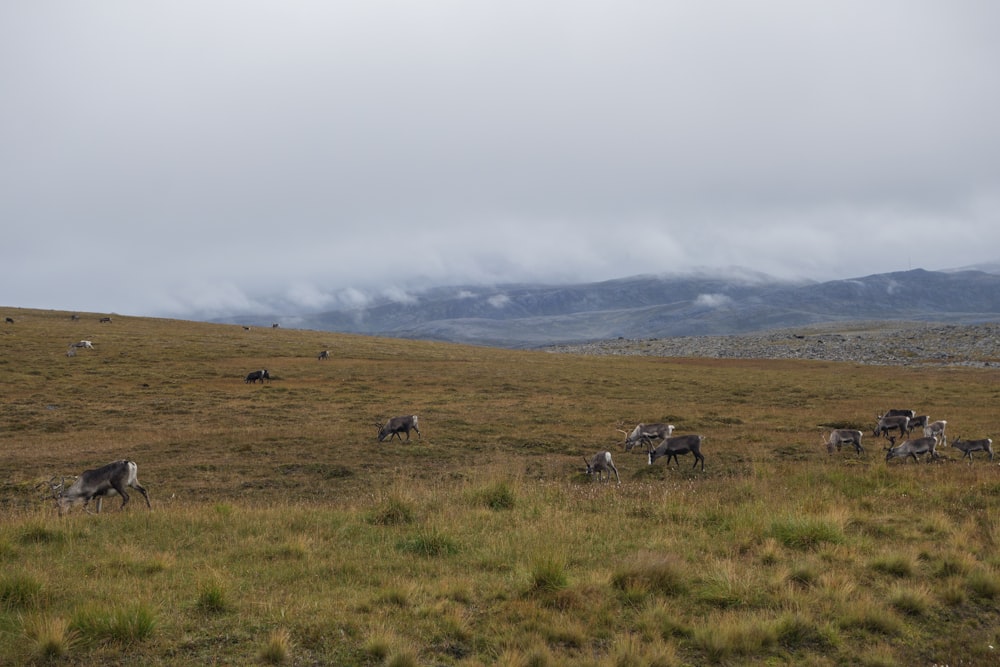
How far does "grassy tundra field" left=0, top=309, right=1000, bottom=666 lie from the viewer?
680cm

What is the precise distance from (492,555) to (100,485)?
417 inches

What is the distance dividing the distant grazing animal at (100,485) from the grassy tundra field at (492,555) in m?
0.56

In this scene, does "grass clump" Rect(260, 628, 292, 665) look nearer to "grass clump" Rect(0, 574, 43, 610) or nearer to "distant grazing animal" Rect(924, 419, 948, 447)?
"grass clump" Rect(0, 574, 43, 610)

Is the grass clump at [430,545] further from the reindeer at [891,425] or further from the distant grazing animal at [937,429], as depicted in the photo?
the reindeer at [891,425]

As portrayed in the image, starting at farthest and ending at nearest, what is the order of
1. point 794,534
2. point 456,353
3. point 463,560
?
point 456,353 → point 794,534 → point 463,560

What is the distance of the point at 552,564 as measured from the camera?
8.31 meters

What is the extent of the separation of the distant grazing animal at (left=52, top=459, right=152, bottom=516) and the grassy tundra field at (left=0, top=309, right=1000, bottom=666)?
0.56m

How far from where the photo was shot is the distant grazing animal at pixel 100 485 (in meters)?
14.1

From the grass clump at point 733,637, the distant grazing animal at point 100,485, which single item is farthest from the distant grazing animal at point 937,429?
the distant grazing animal at point 100,485

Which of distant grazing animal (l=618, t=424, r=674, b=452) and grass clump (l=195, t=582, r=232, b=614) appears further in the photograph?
distant grazing animal (l=618, t=424, r=674, b=452)

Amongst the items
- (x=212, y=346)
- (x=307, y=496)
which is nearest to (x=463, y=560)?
(x=307, y=496)

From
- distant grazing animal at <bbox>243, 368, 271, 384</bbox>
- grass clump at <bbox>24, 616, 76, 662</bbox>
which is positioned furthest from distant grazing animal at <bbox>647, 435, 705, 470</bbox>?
distant grazing animal at <bbox>243, 368, 271, 384</bbox>

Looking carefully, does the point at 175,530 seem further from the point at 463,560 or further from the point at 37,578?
the point at 463,560

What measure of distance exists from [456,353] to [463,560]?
223 ft
